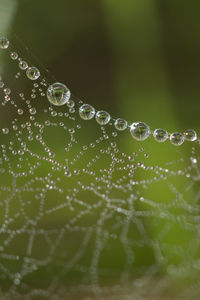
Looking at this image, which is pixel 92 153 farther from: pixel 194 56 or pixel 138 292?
pixel 194 56

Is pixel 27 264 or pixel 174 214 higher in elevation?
pixel 174 214

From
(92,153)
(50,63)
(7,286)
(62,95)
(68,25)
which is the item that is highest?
(68,25)

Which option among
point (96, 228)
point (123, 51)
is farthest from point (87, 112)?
point (123, 51)

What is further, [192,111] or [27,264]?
[192,111]

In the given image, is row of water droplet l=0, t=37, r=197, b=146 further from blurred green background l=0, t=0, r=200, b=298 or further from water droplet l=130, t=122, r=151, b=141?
blurred green background l=0, t=0, r=200, b=298

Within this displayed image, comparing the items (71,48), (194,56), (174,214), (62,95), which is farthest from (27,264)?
(194,56)

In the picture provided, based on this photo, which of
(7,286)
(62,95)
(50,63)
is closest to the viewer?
(62,95)

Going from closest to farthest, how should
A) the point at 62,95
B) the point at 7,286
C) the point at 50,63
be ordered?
the point at 62,95 < the point at 7,286 < the point at 50,63
